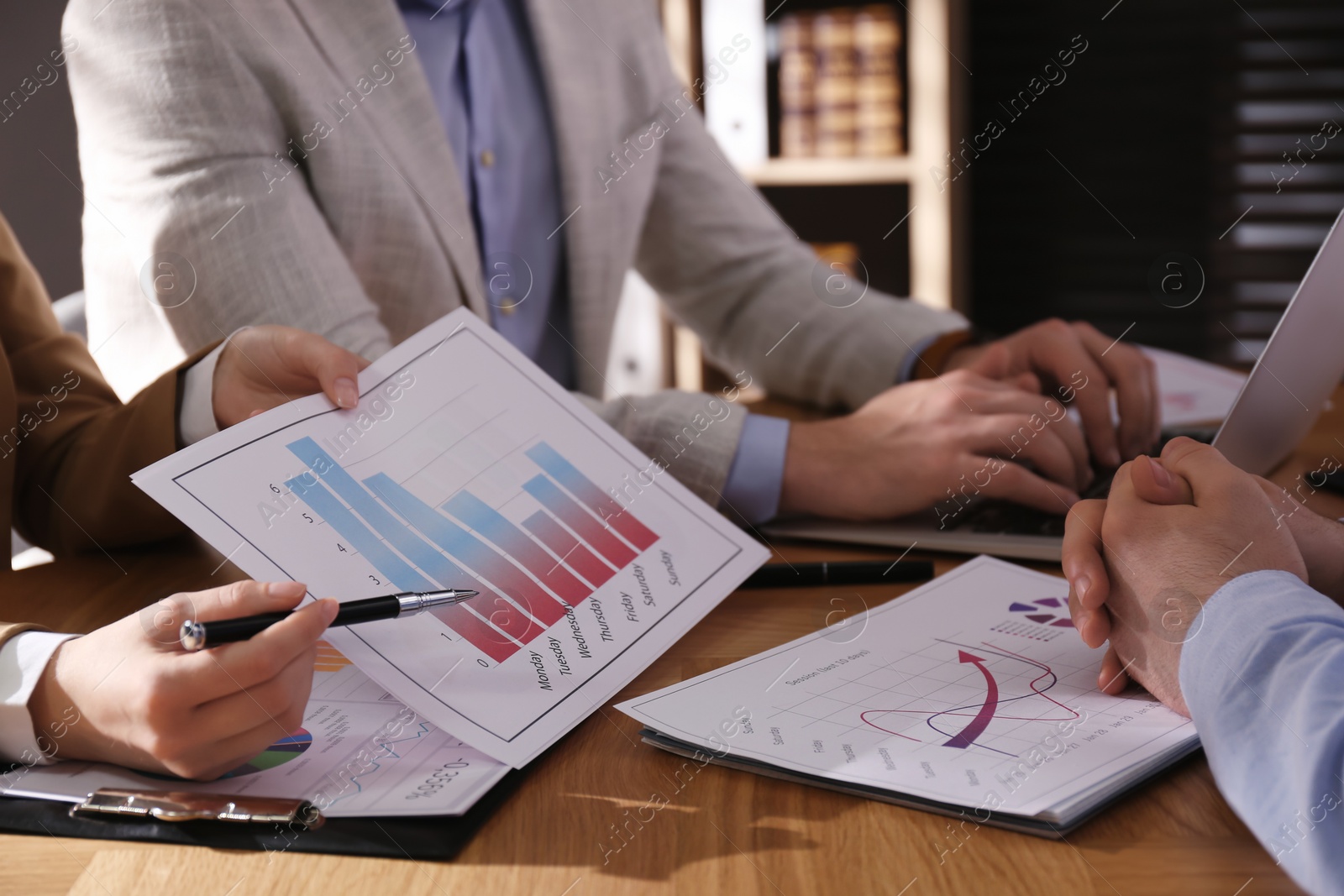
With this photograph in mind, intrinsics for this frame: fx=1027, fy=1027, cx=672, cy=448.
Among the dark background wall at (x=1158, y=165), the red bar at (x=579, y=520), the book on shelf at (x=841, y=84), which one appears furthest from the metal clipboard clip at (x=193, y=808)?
the dark background wall at (x=1158, y=165)

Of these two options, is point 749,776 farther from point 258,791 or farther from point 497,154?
point 497,154

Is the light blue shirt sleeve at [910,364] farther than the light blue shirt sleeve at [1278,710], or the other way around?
the light blue shirt sleeve at [910,364]

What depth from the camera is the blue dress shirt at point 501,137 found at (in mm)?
1139

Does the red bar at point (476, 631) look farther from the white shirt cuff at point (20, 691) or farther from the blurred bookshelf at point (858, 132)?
the blurred bookshelf at point (858, 132)

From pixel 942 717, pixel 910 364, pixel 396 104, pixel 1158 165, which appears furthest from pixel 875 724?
pixel 1158 165

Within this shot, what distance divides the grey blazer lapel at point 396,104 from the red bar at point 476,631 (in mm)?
583

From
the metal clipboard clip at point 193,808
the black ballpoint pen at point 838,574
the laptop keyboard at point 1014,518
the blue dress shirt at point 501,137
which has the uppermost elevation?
the blue dress shirt at point 501,137

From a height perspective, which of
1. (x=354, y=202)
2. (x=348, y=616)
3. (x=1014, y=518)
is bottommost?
(x=1014, y=518)

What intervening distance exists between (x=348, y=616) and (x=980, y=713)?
296 millimetres

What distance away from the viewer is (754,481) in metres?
0.79

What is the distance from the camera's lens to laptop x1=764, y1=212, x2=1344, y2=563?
65 centimetres

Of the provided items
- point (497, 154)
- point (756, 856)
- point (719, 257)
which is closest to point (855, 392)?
point (719, 257)

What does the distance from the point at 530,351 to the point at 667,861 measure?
3.03 feet

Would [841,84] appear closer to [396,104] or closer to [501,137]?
[501,137]
